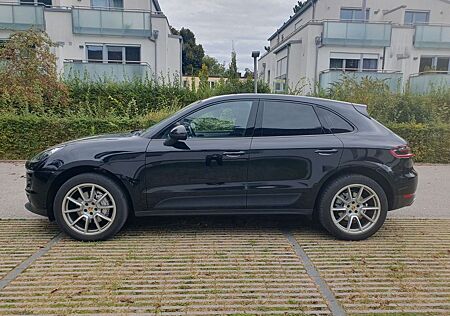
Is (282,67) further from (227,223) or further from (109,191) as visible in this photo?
(109,191)

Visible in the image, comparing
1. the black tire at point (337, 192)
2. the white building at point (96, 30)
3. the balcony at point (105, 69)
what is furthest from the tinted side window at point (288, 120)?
the white building at point (96, 30)

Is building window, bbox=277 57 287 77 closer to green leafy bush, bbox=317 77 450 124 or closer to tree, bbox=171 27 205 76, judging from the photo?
green leafy bush, bbox=317 77 450 124

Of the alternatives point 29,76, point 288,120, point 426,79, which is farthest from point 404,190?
point 426,79

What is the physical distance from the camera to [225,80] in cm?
1273

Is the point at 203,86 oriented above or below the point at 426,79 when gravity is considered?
below

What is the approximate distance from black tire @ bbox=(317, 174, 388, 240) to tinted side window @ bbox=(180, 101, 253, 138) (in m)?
1.23

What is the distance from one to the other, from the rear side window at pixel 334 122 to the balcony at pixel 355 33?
17146 mm

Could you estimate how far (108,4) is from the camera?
19.2 metres

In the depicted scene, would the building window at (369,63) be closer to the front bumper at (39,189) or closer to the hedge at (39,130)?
the hedge at (39,130)

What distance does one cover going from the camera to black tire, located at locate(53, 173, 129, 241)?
379cm

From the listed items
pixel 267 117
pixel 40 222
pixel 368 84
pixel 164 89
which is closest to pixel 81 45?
pixel 164 89

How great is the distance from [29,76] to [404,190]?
32.6 feet

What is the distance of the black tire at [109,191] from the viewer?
149 inches

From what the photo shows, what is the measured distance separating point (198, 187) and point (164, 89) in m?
8.13
